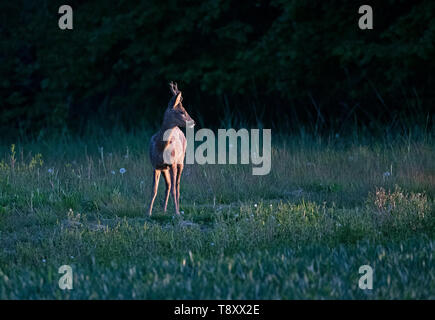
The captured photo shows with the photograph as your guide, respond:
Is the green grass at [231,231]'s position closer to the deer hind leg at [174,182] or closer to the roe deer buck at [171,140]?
the deer hind leg at [174,182]

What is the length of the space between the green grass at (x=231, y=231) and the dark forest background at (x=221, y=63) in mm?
3637

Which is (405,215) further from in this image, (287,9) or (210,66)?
(210,66)

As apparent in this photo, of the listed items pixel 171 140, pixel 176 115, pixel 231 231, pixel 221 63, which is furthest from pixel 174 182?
pixel 221 63

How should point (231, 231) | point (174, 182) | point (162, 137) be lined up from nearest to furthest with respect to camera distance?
point (231, 231) < point (162, 137) < point (174, 182)

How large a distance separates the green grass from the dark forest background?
3.64 m

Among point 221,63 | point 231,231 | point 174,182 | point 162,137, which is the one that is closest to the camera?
point 231,231

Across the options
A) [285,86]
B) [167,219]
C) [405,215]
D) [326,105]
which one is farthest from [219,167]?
[326,105]

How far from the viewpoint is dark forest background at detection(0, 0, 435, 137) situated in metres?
14.5

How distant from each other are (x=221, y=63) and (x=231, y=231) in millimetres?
10261

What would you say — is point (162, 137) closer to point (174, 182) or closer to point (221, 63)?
point (174, 182)

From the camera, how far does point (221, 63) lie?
16750 millimetres

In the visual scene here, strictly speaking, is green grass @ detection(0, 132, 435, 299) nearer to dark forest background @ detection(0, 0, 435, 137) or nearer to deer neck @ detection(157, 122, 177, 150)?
deer neck @ detection(157, 122, 177, 150)

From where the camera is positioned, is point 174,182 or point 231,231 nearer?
point 231,231

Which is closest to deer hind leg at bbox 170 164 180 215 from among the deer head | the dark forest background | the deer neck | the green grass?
the green grass
